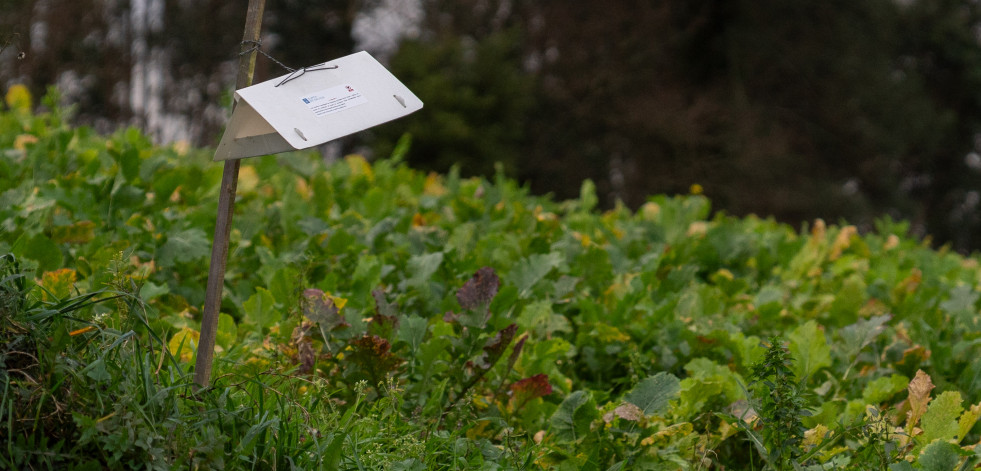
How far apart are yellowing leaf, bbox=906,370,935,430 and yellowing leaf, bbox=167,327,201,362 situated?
1802 mm

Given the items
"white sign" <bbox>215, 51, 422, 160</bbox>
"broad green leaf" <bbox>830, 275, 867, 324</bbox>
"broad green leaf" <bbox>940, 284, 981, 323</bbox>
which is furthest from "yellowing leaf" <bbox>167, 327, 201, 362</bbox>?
"broad green leaf" <bbox>940, 284, 981, 323</bbox>

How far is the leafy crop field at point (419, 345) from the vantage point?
1.65 meters

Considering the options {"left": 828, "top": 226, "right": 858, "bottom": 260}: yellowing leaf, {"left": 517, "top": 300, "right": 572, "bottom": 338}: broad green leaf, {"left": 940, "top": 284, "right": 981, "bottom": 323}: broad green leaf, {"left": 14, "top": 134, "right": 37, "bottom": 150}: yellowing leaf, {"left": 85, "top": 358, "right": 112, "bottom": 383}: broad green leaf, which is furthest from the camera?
{"left": 828, "top": 226, "right": 858, "bottom": 260}: yellowing leaf

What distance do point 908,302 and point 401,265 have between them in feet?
6.74

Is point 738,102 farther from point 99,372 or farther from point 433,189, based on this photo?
point 99,372

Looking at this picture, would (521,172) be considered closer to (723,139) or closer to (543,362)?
(723,139)

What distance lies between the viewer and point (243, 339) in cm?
248

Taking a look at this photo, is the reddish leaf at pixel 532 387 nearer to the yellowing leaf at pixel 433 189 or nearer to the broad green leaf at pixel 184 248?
the broad green leaf at pixel 184 248

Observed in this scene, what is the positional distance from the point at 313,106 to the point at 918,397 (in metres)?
1.66

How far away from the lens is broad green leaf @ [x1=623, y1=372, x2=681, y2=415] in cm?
211

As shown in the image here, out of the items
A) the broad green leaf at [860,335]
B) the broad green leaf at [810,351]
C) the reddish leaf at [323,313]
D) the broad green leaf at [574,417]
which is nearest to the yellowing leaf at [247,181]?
the reddish leaf at [323,313]

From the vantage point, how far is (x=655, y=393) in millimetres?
2129

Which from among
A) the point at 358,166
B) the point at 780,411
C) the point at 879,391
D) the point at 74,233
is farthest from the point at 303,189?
the point at 780,411

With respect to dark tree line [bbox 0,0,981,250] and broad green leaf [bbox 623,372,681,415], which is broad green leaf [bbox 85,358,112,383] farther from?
dark tree line [bbox 0,0,981,250]
